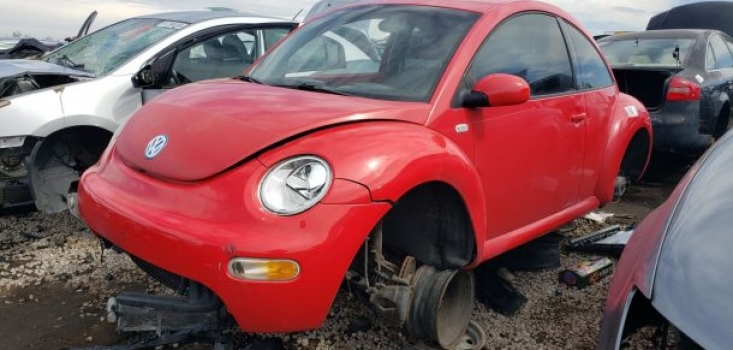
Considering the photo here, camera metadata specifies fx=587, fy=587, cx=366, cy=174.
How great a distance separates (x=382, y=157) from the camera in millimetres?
2141

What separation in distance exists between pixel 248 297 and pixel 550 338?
1.63m

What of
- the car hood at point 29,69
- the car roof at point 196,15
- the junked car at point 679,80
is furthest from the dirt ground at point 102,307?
the junked car at point 679,80

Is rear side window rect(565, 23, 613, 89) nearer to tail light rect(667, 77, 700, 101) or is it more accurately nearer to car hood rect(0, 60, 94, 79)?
tail light rect(667, 77, 700, 101)

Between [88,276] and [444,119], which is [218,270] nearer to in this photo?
[444,119]

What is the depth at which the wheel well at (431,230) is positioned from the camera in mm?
2520

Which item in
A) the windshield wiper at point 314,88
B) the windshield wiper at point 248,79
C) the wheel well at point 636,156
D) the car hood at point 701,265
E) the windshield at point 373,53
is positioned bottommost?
the wheel well at point 636,156

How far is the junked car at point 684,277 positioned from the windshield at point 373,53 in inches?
42.6

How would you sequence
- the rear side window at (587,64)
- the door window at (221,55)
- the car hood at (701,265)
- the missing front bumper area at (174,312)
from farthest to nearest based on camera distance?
the door window at (221,55) < the rear side window at (587,64) < the missing front bumper area at (174,312) < the car hood at (701,265)

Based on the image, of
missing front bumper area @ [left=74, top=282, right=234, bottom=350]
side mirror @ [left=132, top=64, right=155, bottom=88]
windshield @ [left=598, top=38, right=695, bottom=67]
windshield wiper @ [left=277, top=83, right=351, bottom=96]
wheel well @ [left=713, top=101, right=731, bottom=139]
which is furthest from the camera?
wheel well @ [left=713, top=101, right=731, bottom=139]

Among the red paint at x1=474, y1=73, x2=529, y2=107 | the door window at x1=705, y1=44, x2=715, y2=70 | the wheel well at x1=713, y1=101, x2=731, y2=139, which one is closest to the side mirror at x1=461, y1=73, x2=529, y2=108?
the red paint at x1=474, y1=73, x2=529, y2=107

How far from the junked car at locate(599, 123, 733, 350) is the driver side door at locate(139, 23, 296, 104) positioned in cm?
332

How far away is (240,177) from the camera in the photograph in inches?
80.9

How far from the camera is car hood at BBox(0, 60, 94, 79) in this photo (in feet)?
12.9

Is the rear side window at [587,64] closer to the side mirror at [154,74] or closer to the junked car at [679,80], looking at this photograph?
the junked car at [679,80]
